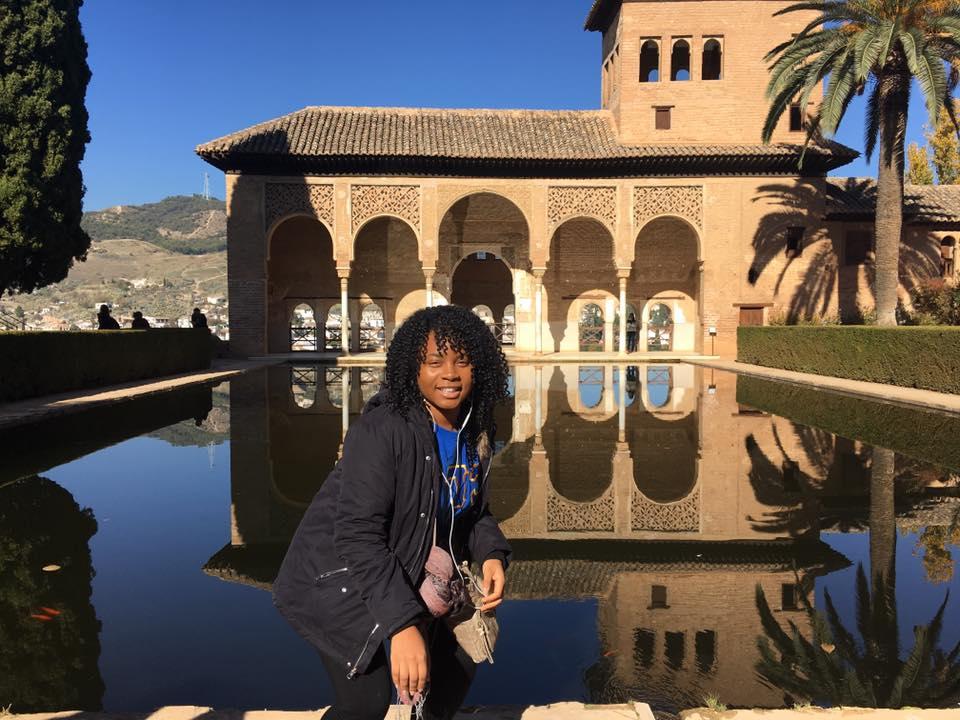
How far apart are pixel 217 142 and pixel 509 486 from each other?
19.6 meters

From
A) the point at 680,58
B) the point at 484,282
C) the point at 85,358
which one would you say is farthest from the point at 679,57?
the point at 85,358

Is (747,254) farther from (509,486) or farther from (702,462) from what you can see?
(509,486)

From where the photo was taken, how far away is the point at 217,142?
71.6ft

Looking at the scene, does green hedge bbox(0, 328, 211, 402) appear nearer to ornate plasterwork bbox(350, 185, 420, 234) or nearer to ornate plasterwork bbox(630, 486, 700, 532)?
ornate plasterwork bbox(350, 185, 420, 234)

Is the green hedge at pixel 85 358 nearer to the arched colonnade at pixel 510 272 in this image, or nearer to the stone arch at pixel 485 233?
the arched colonnade at pixel 510 272

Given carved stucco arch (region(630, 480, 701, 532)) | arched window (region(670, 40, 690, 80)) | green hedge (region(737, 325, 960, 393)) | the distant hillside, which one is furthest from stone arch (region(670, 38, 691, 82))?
the distant hillside

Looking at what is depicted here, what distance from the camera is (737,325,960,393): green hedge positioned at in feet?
36.6

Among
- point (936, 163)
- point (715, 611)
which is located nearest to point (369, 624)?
point (715, 611)

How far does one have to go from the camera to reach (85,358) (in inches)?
491

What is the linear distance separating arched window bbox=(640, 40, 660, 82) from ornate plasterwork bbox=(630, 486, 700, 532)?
2205 centimetres

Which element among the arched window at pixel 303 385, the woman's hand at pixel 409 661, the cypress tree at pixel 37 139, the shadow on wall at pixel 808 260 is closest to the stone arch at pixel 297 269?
the arched window at pixel 303 385

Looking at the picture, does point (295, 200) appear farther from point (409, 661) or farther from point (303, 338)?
point (409, 661)

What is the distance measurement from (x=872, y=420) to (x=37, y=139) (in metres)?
17.1

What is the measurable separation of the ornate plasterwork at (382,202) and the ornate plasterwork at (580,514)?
18477 mm
